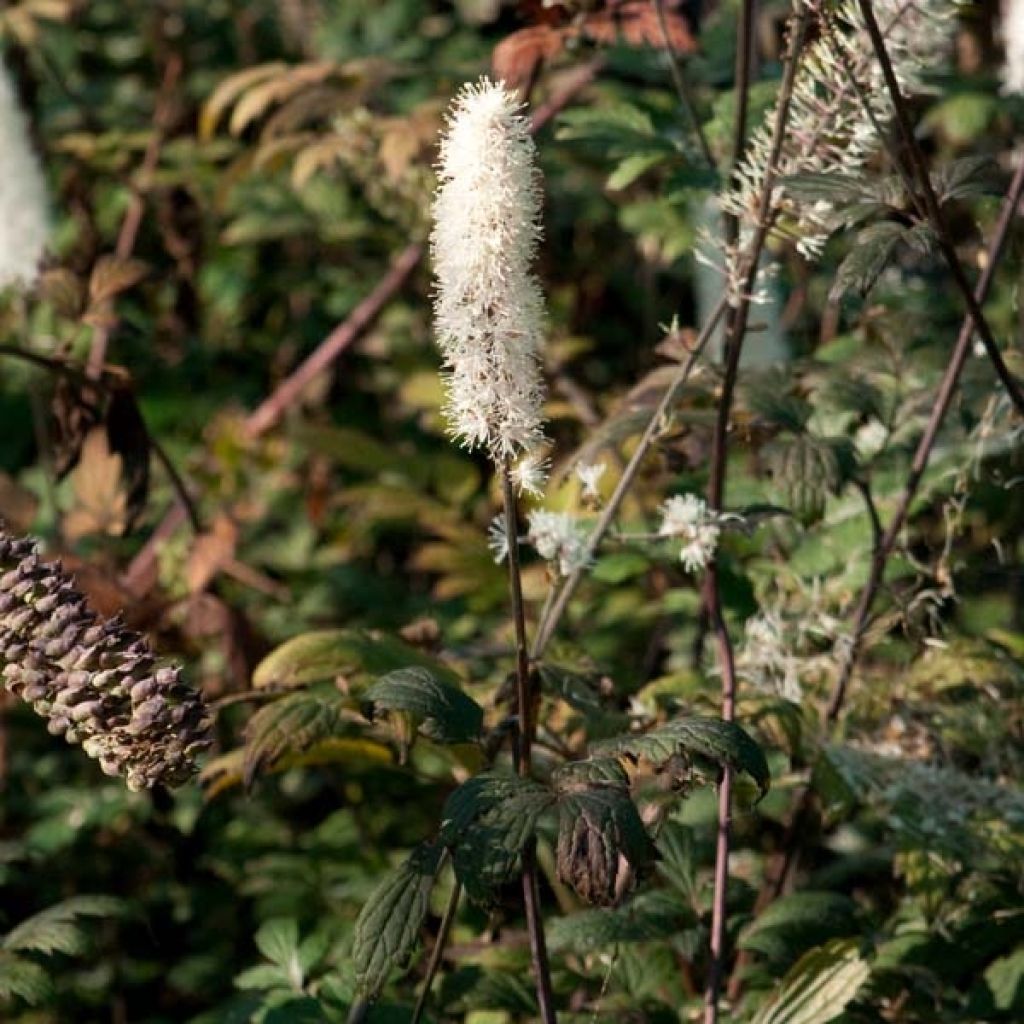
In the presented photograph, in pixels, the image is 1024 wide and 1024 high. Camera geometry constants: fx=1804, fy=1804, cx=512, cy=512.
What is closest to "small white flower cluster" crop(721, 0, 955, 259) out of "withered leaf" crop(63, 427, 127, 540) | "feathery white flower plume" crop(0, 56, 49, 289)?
"withered leaf" crop(63, 427, 127, 540)

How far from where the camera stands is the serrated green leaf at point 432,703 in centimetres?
166

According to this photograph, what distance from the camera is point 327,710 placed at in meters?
2.03

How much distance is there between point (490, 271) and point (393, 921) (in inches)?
22.7

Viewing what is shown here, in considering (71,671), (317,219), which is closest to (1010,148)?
(317,219)

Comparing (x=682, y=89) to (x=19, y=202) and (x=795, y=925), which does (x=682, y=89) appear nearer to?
(x=795, y=925)

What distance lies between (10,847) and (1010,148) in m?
2.60

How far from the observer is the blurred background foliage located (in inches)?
86.0

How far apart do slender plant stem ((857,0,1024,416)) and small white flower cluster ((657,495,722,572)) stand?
1.16 feet

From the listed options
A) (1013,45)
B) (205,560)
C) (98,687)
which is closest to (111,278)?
(205,560)

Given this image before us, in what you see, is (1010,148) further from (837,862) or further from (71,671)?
(71,671)

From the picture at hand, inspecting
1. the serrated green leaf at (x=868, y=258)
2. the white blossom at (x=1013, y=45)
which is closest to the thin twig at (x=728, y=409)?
the serrated green leaf at (x=868, y=258)

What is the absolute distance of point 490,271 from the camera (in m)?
1.47

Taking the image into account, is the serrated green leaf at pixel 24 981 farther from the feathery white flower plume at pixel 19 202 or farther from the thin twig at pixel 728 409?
the feathery white flower plume at pixel 19 202

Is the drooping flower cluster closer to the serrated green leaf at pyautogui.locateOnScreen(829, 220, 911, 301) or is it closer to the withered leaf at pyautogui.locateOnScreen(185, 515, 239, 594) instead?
the serrated green leaf at pyautogui.locateOnScreen(829, 220, 911, 301)
